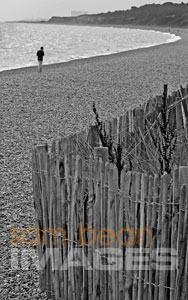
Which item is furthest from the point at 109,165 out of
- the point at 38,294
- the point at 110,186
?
the point at 38,294

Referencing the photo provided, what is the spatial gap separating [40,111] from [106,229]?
7.74 metres

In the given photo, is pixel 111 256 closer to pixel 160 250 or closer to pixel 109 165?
pixel 160 250

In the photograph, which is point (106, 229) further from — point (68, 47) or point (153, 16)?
point (153, 16)

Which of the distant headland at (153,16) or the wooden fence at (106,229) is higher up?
the distant headland at (153,16)

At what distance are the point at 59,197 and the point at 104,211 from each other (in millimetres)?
427

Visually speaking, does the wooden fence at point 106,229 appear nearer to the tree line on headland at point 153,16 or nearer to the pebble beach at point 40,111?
the pebble beach at point 40,111

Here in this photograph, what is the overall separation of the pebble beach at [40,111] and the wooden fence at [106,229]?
510 millimetres

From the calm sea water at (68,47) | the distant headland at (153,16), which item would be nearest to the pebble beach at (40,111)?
the calm sea water at (68,47)

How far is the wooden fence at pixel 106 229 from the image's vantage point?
9.38 feet

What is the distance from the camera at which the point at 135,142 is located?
4.56 meters

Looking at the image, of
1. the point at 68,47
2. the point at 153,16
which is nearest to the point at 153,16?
the point at 153,16

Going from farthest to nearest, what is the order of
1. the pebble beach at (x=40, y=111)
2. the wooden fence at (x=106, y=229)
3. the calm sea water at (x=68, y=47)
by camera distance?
the calm sea water at (x=68, y=47) < the pebble beach at (x=40, y=111) < the wooden fence at (x=106, y=229)

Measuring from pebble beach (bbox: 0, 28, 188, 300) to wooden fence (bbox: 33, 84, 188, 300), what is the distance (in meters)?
0.51

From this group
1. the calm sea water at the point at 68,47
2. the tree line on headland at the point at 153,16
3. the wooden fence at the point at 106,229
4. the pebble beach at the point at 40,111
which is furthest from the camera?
the tree line on headland at the point at 153,16
